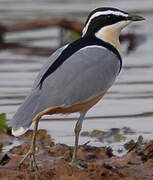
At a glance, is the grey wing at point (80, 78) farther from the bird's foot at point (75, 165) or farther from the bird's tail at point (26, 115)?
the bird's foot at point (75, 165)

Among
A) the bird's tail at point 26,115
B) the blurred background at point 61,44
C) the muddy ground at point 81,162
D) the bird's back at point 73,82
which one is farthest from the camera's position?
the blurred background at point 61,44

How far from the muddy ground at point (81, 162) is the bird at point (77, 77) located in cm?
21

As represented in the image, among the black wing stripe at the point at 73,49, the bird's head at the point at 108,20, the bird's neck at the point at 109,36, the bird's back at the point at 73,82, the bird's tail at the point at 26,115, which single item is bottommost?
the bird's tail at the point at 26,115

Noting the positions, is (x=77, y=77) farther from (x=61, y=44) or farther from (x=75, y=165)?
(x=61, y=44)

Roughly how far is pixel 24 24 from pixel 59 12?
2431mm

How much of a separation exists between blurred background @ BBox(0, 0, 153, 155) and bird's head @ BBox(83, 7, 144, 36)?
158 cm

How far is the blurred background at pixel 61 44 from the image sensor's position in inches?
396

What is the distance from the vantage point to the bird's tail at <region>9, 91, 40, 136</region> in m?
7.21

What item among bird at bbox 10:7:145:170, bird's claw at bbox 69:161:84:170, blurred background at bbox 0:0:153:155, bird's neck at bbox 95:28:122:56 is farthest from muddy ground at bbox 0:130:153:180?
bird's neck at bbox 95:28:122:56

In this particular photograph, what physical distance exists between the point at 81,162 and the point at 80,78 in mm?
860

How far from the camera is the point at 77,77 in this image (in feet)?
24.8

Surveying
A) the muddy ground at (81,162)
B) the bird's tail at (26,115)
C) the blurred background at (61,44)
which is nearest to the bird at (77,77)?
the bird's tail at (26,115)

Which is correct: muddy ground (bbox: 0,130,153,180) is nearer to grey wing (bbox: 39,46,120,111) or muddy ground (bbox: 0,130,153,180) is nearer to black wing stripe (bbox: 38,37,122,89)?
grey wing (bbox: 39,46,120,111)

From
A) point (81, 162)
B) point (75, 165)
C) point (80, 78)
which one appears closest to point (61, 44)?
point (81, 162)
